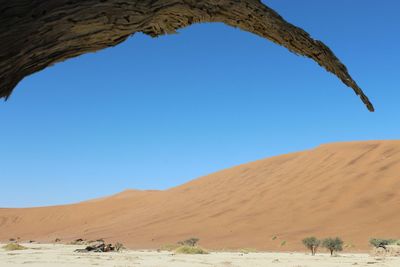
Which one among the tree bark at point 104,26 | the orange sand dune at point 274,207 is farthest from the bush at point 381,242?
the tree bark at point 104,26

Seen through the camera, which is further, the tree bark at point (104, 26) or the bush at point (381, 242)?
the bush at point (381, 242)

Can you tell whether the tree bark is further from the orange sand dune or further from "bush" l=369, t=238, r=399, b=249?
the orange sand dune

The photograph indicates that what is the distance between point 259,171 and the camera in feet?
160

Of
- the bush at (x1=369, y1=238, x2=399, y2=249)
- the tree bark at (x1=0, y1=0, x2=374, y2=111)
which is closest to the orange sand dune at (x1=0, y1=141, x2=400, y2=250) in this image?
the bush at (x1=369, y1=238, x2=399, y2=249)

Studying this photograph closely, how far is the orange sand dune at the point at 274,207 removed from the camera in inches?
1080

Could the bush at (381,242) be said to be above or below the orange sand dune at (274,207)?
below

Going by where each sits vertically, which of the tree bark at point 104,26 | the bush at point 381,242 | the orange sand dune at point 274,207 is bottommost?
the bush at point 381,242

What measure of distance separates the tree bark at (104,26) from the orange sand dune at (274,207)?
22197 mm

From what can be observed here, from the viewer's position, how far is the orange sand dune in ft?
90.0

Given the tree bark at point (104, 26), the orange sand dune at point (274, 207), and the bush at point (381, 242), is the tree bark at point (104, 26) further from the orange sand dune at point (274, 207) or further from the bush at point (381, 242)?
the orange sand dune at point (274, 207)

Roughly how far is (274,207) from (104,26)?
33370 millimetres

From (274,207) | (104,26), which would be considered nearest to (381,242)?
(274,207)

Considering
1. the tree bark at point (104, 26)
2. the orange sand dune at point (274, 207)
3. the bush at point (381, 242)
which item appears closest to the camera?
the tree bark at point (104, 26)

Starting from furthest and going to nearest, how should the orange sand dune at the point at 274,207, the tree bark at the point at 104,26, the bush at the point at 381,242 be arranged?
the orange sand dune at the point at 274,207
the bush at the point at 381,242
the tree bark at the point at 104,26
